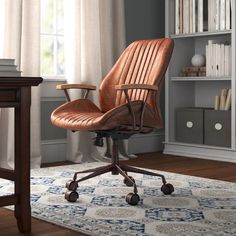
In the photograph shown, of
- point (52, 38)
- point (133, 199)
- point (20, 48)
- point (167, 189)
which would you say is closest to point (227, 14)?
point (52, 38)

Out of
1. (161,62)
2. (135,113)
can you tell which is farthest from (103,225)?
(161,62)

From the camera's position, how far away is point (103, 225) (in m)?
2.31

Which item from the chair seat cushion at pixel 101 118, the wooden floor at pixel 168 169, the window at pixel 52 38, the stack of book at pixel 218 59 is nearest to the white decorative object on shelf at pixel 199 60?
the stack of book at pixel 218 59

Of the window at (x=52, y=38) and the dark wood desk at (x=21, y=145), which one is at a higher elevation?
the window at (x=52, y=38)

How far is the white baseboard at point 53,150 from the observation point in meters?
4.33

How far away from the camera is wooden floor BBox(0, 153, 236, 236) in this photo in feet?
7.51

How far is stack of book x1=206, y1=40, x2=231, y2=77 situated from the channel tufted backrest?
1226mm

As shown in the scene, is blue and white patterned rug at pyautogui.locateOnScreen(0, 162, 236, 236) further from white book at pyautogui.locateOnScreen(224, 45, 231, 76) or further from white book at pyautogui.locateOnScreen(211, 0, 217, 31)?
white book at pyautogui.locateOnScreen(211, 0, 217, 31)

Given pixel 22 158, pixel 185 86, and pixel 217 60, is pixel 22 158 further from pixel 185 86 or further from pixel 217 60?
pixel 185 86

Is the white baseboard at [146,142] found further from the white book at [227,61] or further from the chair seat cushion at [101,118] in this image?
the chair seat cushion at [101,118]

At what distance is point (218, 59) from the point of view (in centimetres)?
449

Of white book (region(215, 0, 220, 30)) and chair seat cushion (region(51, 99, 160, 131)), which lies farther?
white book (region(215, 0, 220, 30))

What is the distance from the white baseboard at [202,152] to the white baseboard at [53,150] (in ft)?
3.44

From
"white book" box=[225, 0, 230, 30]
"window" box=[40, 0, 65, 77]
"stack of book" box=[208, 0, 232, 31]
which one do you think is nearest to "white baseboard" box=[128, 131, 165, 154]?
"window" box=[40, 0, 65, 77]
